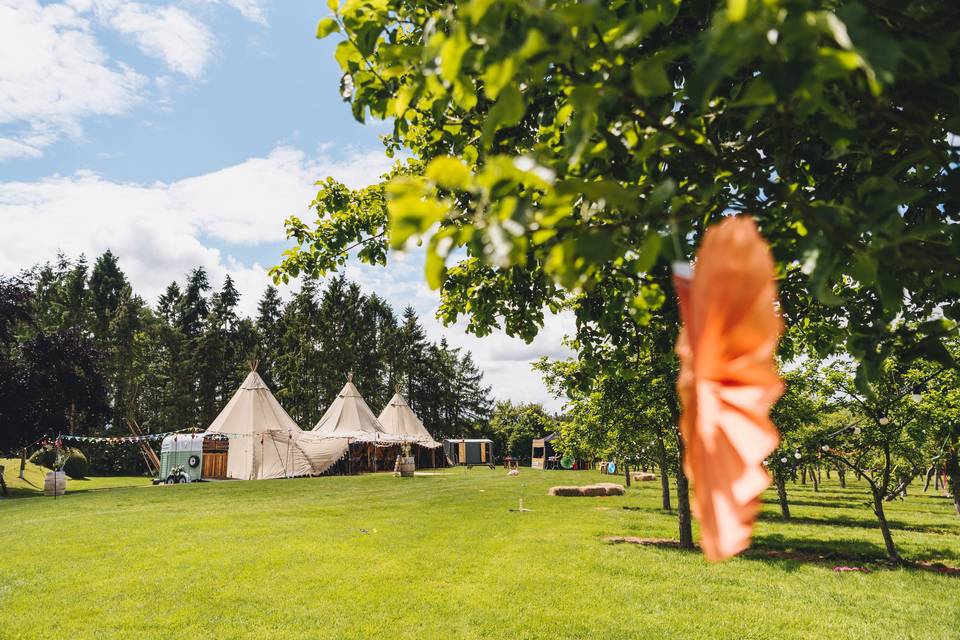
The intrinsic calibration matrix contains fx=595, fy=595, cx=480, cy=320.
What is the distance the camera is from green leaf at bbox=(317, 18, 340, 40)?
188 cm

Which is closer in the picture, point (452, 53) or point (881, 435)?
point (452, 53)

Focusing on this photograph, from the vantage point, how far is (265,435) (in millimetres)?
30828

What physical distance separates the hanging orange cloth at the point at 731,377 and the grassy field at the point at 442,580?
625cm

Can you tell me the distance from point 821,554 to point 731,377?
40.2ft

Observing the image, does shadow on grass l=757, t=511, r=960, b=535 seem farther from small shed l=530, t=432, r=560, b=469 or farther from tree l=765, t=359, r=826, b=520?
small shed l=530, t=432, r=560, b=469

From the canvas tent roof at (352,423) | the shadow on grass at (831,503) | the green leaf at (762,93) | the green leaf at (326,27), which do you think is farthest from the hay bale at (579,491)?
the green leaf at (762,93)

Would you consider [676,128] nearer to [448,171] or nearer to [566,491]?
[448,171]

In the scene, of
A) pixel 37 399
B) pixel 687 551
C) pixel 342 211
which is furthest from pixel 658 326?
pixel 37 399

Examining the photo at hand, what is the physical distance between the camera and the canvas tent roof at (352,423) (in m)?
36.2

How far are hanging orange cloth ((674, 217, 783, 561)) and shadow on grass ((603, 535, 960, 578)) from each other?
33.8 feet

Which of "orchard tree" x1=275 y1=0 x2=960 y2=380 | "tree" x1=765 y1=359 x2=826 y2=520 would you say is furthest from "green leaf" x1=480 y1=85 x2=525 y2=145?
"tree" x1=765 y1=359 x2=826 y2=520

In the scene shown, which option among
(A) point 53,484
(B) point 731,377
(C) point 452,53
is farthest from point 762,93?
(A) point 53,484

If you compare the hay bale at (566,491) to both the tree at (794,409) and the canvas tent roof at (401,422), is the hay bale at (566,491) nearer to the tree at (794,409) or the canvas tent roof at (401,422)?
the tree at (794,409)

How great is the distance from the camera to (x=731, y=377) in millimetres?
648
